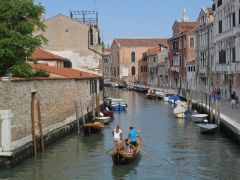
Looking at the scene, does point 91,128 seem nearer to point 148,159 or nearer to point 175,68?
point 148,159

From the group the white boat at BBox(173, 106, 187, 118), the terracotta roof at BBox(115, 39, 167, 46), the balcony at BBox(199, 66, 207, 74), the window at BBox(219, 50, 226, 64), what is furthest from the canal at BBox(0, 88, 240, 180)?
the terracotta roof at BBox(115, 39, 167, 46)

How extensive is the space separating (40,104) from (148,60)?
6980cm

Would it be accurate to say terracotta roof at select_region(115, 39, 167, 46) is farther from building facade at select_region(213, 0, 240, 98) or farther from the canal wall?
the canal wall

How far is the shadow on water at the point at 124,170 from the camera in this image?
54.6 ft

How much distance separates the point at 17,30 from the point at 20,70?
1.93 meters

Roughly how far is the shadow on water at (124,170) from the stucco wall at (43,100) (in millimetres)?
3632

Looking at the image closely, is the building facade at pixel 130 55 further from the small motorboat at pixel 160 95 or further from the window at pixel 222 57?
the window at pixel 222 57

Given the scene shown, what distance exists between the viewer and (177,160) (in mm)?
19266

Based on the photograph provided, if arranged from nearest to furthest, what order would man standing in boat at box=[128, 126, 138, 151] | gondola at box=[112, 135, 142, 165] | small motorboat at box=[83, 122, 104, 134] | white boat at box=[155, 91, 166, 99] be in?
gondola at box=[112, 135, 142, 165], man standing in boat at box=[128, 126, 138, 151], small motorboat at box=[83, 122, 104, 134], white boat at box=[155, 91, 166, 99]

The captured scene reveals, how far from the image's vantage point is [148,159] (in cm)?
1931

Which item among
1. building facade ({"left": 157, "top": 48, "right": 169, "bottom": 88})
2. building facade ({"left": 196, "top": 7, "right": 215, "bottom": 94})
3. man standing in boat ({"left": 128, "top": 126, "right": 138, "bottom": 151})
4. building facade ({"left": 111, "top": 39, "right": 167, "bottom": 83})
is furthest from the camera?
building facade ({"left": 111, "top": 39, "right": 167, "bottom": 83})

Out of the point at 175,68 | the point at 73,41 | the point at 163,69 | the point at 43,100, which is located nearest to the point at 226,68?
the point at 73,41

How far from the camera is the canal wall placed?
17.1 meters

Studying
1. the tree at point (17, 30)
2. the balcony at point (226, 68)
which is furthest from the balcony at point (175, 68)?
the tree at point (17, 30)
